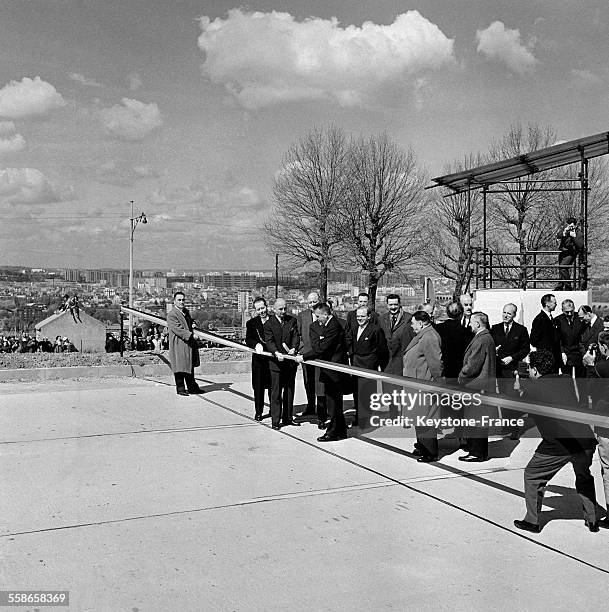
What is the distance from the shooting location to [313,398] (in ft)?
34.1

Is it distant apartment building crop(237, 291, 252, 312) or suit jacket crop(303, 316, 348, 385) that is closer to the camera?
suit jacket crop(303, 316, 348, 385)

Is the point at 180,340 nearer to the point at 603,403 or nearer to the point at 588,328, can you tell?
the point at 588,328

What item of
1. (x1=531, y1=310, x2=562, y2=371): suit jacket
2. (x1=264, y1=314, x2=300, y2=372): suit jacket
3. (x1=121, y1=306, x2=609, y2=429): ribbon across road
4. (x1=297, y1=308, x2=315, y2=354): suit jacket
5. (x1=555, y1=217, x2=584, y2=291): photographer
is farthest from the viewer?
(x1=555, y1=217, x2=584, y2=291): photographer

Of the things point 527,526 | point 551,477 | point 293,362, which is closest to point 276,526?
point 527,526

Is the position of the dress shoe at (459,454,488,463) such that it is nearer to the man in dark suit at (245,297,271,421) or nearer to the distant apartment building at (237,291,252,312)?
the man in dark suit at (245,297,271,421)

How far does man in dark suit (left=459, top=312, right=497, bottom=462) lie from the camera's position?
7879mm

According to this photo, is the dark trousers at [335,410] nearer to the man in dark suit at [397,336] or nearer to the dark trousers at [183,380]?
the man in dark suit at [397,336]

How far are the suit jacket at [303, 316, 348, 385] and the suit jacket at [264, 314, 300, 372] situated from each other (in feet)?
1.34

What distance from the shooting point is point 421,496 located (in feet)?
21.6

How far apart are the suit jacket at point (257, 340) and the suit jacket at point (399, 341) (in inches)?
64.8

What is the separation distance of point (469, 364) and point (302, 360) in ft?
6.96

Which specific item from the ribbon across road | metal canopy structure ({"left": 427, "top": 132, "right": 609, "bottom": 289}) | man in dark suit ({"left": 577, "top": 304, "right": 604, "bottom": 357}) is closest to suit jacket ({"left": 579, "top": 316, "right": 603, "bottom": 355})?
man in dark suit ({"left": 577, "top": 304, "right": 604, "bottom": 357})

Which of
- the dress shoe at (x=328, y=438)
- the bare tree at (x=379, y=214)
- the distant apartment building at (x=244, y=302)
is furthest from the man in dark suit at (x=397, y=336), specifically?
the bare tree at (x=379, y=214)

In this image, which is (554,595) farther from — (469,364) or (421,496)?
(469,364)
